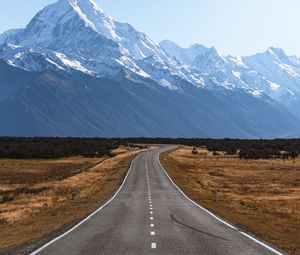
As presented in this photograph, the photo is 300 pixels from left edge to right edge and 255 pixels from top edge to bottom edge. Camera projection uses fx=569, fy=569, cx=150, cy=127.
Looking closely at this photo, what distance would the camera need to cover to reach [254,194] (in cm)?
5909

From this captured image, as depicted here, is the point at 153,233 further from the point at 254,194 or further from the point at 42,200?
the point at 254,194

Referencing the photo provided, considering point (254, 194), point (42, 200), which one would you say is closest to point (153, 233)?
point (42, 200)

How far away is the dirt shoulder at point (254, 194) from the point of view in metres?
31.1

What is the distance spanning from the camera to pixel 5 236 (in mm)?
29828

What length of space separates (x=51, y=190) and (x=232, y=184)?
23.8m

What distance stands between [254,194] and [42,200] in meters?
22.2

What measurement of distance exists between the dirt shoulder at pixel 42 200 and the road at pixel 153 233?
1684 mm

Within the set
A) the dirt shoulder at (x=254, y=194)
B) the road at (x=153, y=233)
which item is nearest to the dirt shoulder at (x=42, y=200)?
the road at (x=153, y=233)

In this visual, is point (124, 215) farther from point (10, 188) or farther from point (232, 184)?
point (232, 184)

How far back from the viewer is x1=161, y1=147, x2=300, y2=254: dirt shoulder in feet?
102

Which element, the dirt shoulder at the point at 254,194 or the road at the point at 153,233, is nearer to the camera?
the road at the point at 153,233

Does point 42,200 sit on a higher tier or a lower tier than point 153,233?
higher

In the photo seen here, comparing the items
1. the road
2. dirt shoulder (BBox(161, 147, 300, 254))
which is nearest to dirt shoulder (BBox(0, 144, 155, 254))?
the road

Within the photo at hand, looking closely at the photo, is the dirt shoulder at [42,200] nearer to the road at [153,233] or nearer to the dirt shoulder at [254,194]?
the road at [153,233]
